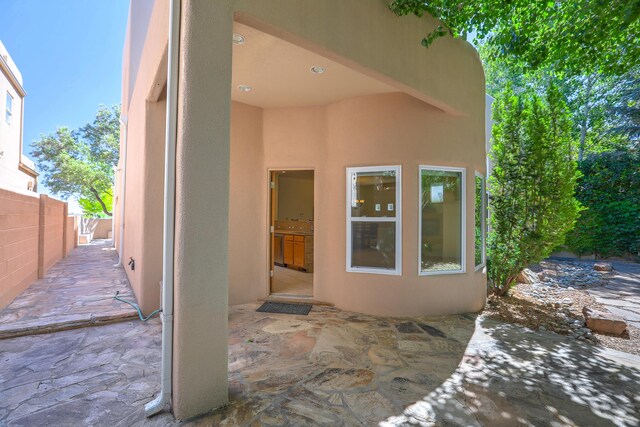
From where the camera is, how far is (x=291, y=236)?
8102 millimetres

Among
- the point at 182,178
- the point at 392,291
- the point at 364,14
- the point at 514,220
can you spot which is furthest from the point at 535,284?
the point at 182,178

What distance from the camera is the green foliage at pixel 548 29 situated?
146 inches

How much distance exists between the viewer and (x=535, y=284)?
22.7ft

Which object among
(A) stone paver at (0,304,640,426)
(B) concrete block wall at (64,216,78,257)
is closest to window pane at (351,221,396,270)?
(A) stone paver at (0,304,640,426)

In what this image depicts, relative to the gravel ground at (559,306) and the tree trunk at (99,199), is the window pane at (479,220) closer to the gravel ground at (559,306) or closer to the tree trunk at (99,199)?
the gravel ground at (559,306)

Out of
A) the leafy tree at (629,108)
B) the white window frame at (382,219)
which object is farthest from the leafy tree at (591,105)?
the white window frame at (382,219)

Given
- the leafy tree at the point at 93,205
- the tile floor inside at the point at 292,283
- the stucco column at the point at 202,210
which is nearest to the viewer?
the stucco column at the point at 202,210

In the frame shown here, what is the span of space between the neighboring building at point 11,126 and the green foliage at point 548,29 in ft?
45.9

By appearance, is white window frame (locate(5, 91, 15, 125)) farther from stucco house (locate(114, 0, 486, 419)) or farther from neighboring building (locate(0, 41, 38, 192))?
stucco house (locate(114, 0, 486, 419))

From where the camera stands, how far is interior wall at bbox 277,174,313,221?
32.2 feet

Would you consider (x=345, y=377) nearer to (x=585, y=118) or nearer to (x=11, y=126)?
(x=11, y=126)

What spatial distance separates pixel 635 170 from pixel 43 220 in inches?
640

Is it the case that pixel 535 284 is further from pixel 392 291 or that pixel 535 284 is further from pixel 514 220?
pixel 392 291

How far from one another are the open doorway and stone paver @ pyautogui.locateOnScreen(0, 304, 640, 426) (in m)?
1.82
